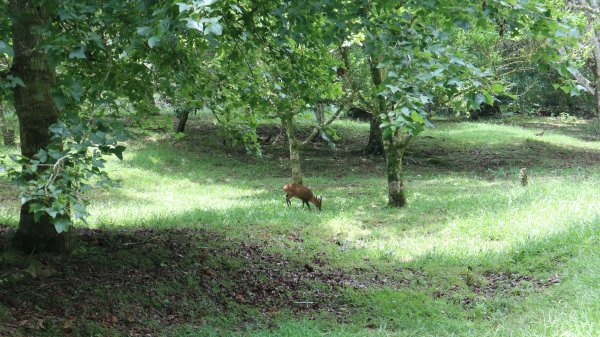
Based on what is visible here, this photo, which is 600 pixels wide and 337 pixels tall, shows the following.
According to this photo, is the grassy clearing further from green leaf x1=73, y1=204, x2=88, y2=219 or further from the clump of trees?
green leaf x1=73, y1=204, x2=88, y2=219

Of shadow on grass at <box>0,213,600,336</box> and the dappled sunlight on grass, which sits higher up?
the dappled sunlight on grass

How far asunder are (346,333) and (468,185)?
12.6 meters

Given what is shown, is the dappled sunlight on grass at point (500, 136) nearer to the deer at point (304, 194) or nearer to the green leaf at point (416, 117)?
the deer at point (304, 194)

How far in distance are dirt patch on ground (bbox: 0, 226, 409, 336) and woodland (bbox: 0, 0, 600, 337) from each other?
3 cm

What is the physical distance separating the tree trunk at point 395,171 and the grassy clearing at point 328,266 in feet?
1.22

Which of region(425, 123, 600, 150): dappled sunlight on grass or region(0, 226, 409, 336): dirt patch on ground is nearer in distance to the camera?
region(0, 226, 409, 336): dirt patch on ground

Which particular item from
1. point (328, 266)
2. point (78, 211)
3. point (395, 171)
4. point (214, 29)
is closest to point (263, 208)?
point (395, 171)

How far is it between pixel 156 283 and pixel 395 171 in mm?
7817

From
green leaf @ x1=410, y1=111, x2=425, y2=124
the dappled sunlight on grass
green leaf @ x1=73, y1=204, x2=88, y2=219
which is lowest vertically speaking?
the dappled sunlight on grass

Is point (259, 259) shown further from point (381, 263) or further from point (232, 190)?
point (232, 190)

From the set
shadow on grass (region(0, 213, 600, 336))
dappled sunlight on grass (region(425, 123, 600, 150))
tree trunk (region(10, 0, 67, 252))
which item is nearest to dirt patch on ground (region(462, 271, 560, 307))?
shadow on grass (region(0, 213, 600, 336))

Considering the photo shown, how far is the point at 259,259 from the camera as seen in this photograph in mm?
8562

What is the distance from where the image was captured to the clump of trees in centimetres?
363

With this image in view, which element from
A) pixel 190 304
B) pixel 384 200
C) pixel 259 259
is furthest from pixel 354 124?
pixel 190 304
